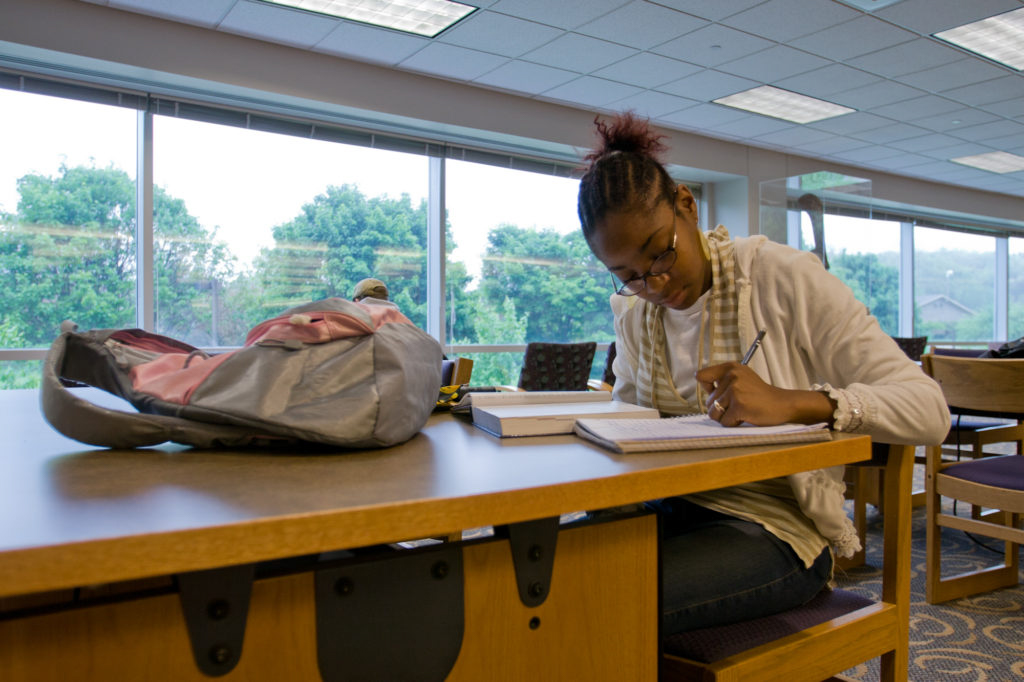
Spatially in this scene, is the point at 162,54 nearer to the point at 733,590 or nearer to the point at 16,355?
the point at 16,355

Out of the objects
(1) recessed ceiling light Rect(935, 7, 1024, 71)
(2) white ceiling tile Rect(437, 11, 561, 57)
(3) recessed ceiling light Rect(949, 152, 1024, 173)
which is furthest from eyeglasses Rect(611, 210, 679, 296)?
(3) recessed ceiling light Rect(949, 152, 1024, 173)

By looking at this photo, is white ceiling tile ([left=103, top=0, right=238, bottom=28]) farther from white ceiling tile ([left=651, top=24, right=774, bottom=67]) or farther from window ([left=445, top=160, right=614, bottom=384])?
Answer: white ceiling tile ([left=651, top=24, right=774, bottom=67])

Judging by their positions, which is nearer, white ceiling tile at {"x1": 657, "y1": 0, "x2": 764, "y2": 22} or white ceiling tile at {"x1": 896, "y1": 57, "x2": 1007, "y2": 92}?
white ceiling tile at {"x1": 657, "y1": 0, "x2": 764, "y2": 22}

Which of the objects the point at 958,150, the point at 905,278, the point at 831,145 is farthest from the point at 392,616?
the point at 905,278

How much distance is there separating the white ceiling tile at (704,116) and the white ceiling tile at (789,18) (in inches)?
52.3

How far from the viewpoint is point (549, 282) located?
6148 mm

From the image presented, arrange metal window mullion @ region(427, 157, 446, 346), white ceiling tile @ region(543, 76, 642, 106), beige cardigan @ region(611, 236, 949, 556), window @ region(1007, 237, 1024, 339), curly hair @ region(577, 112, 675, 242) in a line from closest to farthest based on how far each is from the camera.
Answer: beige cardigan @ region(611, 236, 949, 556) < curly hair @ region(577, 112, 675, 242) < white ceiling tile @ region(543, 76, 642, 106) < metal window mullion @ region(427, 157, 446, 346) < window @ region(1007, 237, 1024, 339)

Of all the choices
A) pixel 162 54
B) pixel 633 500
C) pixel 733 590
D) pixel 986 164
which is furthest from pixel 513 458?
pixel 986 164

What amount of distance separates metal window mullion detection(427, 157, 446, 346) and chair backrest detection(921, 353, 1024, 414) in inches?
145

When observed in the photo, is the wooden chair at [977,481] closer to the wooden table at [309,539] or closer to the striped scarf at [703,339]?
the striped scarf at [703,339]

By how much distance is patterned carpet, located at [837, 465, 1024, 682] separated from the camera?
5.61 ft

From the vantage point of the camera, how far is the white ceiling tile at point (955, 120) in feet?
18.6

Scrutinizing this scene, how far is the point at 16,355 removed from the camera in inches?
156

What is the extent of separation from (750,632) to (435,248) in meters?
4.81
